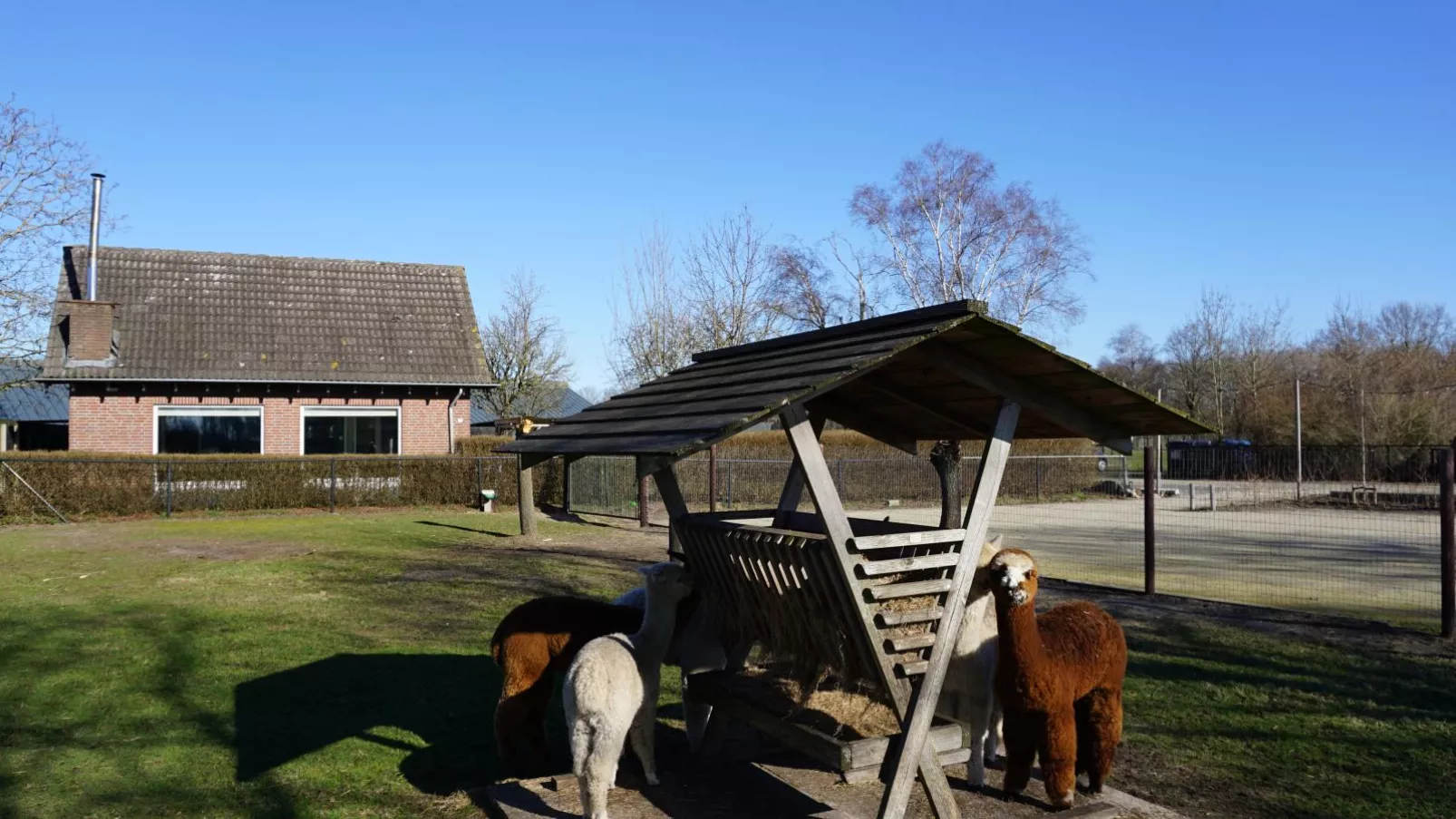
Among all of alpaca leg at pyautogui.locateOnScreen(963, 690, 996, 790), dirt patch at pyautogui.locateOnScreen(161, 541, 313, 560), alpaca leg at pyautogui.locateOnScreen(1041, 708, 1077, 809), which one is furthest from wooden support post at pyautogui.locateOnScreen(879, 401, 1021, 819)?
dirt patch at pyautogui.locateOnScreen(161, 541, 313, 560)

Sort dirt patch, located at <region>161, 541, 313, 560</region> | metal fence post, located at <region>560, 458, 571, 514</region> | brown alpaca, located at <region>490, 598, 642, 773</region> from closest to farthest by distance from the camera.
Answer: brown alpaca, located at <region>490, 598, 642, 773</region>
dirt patch, located at <region>161, 541, 313, 560</region>
metal fence post, located at <region>560, 458, 571, 514</region>

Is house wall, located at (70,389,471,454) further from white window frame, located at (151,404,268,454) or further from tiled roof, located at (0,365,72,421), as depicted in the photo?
tiled roof, located at (0,365,72,421)

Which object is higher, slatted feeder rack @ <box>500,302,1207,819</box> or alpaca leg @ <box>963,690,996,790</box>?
slatted feeder rack @ <box>500,302,1207,819</box>

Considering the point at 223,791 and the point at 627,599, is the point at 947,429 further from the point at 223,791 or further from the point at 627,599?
the point at 223,791

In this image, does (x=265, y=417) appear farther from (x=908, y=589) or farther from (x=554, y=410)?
(x=554, y=410)

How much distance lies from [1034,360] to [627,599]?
2.95 m

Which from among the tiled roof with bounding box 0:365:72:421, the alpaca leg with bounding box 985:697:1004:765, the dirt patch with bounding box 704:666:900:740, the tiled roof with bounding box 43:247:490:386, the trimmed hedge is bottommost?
the alpaca leg with bounding box 985:697:1004:765

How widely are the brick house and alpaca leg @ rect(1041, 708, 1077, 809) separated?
2319 cm

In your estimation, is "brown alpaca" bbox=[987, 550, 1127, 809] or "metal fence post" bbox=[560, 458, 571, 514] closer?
"brown alpaca" bbox=[987, 550, 1127, 809]

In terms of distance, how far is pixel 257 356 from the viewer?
26.2m

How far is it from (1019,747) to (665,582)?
6.49 ft

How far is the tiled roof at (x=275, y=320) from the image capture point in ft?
83.7

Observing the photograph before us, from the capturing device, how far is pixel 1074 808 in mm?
4980

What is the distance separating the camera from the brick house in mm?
24828
